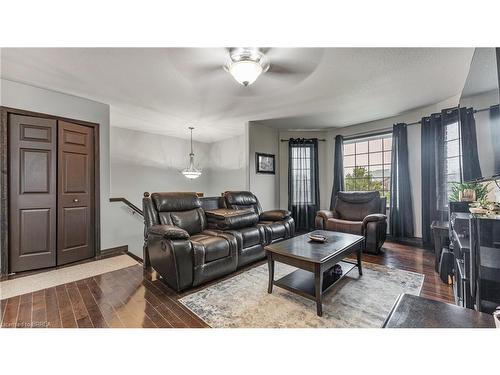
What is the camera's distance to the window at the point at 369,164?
4.18m

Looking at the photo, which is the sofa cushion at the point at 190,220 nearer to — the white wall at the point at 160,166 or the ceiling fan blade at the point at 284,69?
the white wall at the point at 160,166

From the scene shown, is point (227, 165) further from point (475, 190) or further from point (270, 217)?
point (475, 190)

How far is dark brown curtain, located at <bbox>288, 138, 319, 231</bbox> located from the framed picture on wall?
1.39 feet

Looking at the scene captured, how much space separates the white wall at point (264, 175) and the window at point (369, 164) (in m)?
1.58

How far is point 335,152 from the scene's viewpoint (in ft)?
15.0

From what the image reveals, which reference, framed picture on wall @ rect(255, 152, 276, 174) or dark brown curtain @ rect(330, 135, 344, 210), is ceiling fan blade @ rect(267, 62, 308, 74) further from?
dark brown curtain @ rect(330, 135, 344, 210)

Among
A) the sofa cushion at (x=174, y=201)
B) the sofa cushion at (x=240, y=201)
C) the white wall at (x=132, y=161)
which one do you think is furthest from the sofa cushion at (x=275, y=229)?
the white wall at (x=132, y=161)

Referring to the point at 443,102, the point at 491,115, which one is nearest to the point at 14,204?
the point at 491,115

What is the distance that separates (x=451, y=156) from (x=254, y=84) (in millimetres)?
3164

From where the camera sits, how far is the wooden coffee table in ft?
5.52

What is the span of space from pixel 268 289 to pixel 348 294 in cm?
76

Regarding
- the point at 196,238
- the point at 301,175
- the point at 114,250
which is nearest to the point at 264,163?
the point at 301,175

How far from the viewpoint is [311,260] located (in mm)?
1694
